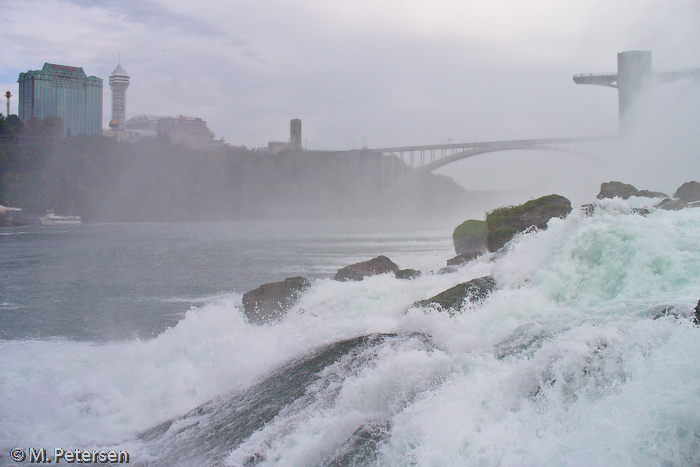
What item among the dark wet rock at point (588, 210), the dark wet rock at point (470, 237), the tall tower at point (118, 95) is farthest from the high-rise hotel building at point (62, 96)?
the dark wet rock at point (588, 210)

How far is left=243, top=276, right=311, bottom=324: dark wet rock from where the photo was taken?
9789mm

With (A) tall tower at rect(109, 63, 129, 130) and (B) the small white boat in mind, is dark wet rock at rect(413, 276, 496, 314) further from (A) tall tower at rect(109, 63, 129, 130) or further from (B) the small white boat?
(A) tall tower at rect(109, 63, 129, 130)

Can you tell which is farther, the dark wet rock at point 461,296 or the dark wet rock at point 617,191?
the dark wet rock at point 617,191

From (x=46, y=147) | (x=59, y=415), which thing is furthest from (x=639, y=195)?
(x=46, y=147)

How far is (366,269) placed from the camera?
1277cm

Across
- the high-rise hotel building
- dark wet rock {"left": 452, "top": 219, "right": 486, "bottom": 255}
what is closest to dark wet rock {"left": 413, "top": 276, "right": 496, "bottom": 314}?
dark wet rock {"left": 452, "top": 219, "right": 486, "bottom": 255}

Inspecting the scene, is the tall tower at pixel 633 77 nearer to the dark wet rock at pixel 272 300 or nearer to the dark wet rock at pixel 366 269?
the dark wet rock at pixel 366 269

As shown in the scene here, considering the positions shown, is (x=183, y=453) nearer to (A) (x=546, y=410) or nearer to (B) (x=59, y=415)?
(B) (x=59, y=415)

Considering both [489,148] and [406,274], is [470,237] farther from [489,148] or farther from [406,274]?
[489,148]

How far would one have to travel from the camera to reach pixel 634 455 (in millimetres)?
3162

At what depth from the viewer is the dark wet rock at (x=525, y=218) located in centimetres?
1233

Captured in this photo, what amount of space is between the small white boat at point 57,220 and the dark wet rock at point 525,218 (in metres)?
58.7

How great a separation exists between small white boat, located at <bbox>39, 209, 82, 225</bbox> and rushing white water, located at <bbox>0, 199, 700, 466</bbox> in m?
57.5

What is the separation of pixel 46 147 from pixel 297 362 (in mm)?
83551
